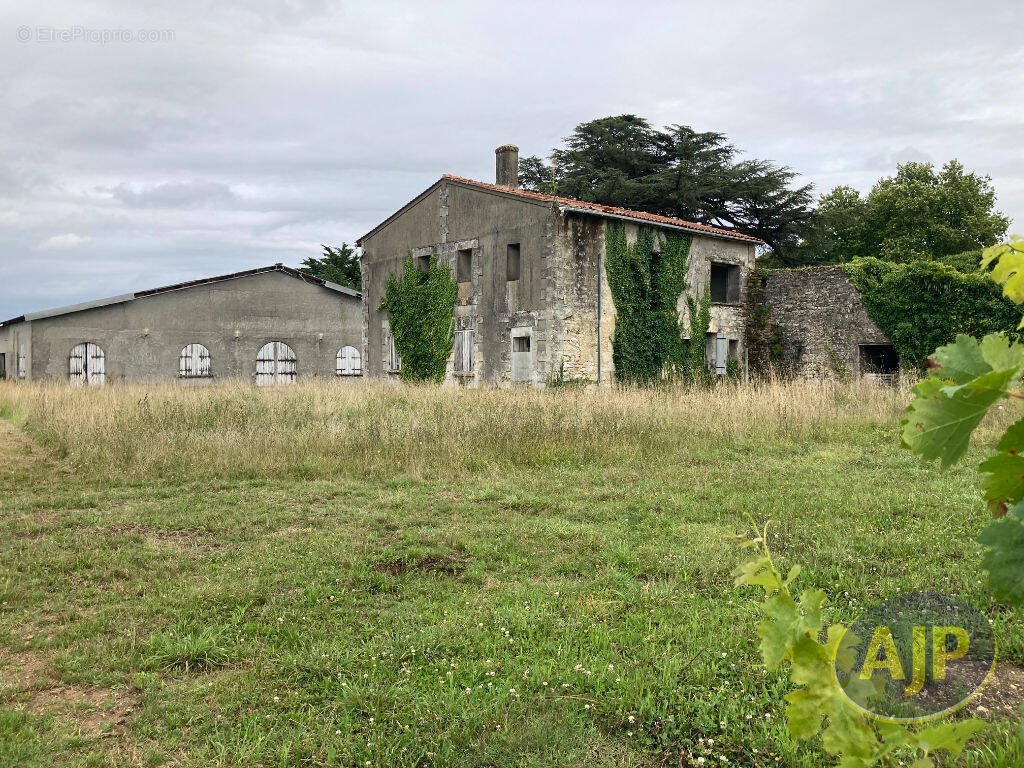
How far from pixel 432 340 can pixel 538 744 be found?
1943 cm

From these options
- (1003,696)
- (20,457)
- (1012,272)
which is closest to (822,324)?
(1003,696)

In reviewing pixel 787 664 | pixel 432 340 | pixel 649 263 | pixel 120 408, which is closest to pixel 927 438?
pixel 787 664

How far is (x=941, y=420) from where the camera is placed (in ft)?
3.08

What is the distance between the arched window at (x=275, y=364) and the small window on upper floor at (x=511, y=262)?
11944 millimetres

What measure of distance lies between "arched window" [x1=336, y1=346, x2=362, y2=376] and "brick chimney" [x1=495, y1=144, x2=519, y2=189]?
1012cm

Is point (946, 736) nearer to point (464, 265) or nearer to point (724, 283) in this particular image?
point (464, 265)

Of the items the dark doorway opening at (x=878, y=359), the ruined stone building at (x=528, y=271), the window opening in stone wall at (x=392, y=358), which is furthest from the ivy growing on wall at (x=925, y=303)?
the window opening in stone wall at (x=392, y=358)

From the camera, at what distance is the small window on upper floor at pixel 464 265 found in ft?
70.8

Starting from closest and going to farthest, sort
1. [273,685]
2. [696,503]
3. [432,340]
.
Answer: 1. [273,685]
2. [696,503]
3. [432,340]

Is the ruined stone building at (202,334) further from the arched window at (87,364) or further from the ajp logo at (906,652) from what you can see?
the ajp logo at (906,652)

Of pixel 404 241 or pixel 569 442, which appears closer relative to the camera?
pixel 569 442

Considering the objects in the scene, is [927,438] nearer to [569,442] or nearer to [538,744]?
[538,744]

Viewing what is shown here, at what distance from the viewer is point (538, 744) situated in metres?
3.15

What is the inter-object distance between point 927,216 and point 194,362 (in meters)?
30.8
